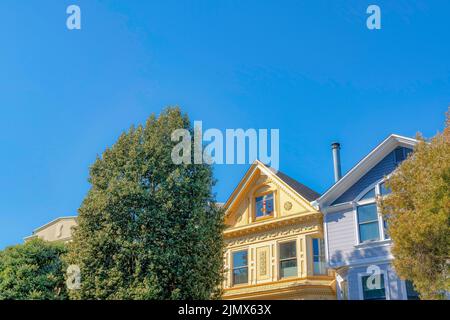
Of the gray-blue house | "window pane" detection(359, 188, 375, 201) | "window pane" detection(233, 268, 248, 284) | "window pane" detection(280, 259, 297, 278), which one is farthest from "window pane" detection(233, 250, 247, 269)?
"window pane" detection(359, 188, 375, 201)

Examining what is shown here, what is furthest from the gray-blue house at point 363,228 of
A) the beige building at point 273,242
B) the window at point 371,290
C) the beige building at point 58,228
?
the beige building at point 58,228

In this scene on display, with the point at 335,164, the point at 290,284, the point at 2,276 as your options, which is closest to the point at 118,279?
the point at 2,276

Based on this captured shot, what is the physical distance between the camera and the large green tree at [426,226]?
1354 centimetres

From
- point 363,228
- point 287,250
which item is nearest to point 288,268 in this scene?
point 287,250

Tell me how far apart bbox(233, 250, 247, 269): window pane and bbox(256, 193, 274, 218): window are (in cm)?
216

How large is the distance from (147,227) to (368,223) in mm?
10396

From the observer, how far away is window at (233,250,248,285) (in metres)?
25.8

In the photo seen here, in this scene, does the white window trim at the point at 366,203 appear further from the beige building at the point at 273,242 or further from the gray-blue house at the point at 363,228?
the beige building at the point at 273,242

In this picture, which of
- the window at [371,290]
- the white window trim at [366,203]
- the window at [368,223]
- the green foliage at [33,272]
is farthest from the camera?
the window at [368,223]

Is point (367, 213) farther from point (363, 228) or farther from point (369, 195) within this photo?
point (369, 195)

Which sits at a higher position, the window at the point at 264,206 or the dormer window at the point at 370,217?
the window at the point at 264,206

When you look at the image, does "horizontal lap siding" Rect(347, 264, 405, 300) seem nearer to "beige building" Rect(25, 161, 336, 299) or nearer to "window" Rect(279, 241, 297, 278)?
"beige building" Rect(25, 161, 336, 299)

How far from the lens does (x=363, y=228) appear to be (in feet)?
74.2

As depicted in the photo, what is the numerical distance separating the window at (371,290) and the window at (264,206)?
6204mm
